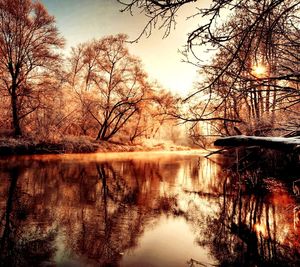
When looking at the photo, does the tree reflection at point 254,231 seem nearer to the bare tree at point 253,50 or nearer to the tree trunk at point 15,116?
the bare tree at point 253,50

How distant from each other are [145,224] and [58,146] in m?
18.6

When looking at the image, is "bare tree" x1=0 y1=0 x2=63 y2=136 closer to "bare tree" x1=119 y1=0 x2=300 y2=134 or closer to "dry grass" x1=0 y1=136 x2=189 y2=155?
"dry grass" x1=0 y1=136 x2=189 y2=155

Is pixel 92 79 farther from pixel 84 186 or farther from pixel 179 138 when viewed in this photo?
pixel 179 138

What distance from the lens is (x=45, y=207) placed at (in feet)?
20.8

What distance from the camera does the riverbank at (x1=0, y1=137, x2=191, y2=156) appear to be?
19547 mm

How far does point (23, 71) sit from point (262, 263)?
22.7 m

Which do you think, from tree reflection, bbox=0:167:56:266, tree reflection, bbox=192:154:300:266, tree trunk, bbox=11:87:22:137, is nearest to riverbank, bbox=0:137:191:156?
tree trunk, bbox=11:87:22:137

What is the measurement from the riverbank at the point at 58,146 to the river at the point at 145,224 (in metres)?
10.8

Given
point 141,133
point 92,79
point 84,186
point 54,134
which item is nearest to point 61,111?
point 54,134

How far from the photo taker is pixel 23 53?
73.4 feet

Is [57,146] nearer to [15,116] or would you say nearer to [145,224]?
[15,116]

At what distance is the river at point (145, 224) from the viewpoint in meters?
4.04

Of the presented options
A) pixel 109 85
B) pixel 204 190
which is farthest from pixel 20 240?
pixel 109 85

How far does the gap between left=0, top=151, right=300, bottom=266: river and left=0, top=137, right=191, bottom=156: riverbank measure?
10805 millimetres
